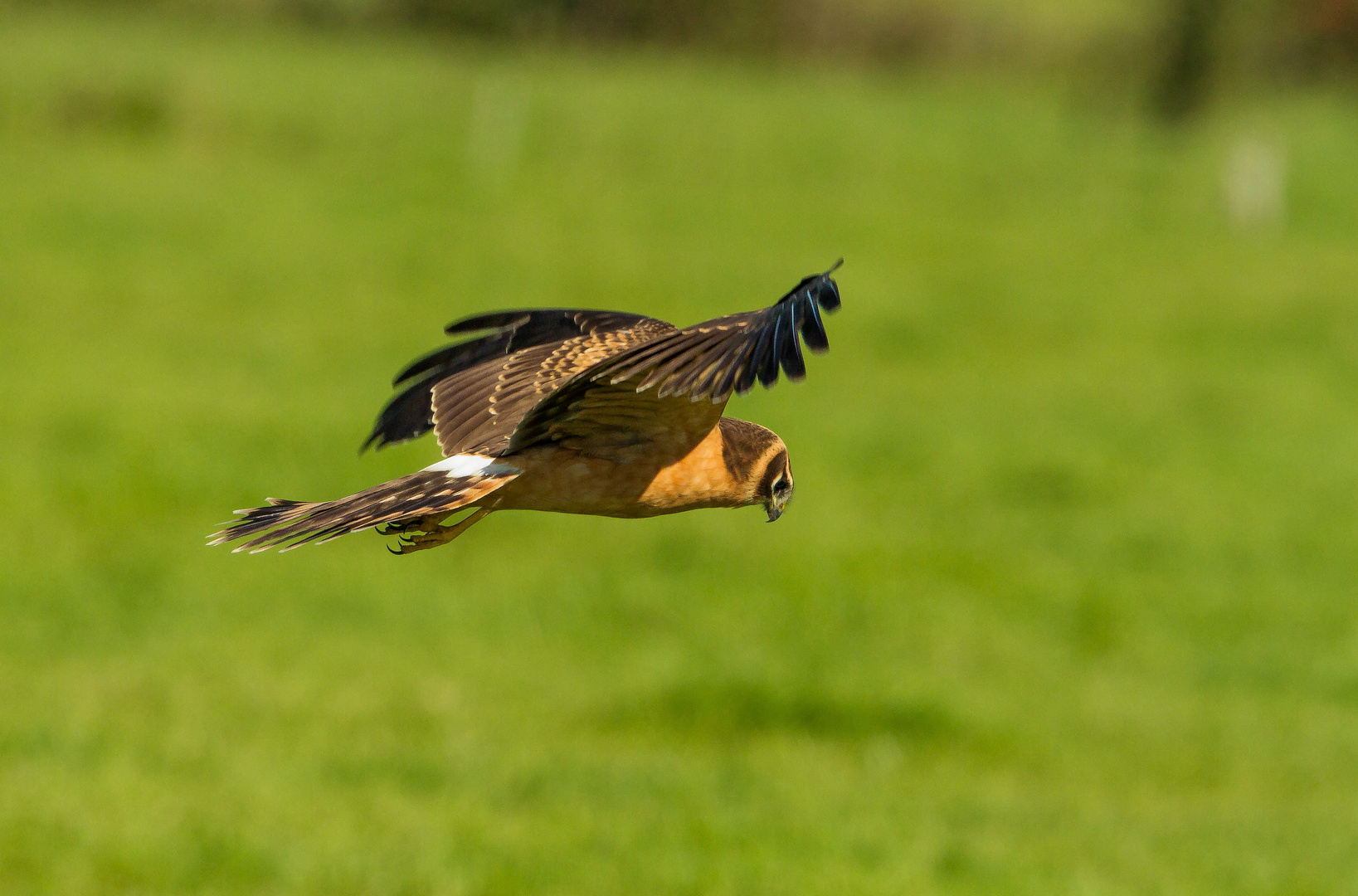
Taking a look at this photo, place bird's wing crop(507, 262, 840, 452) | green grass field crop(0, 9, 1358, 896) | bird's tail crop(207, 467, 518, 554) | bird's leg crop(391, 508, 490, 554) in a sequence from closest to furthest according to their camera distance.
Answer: bird's wing crop(507, 262, 840, 452) → bird's tail crop(207, 467, 518, 554) → bird's leg crop(391, 508, 490, 554) → green grass field crop(0, 9, 1358, 896)

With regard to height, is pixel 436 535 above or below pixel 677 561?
above

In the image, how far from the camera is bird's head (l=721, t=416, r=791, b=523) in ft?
12.3

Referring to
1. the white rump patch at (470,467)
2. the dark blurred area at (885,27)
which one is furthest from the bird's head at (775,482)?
the dark blurred area at (885,27)

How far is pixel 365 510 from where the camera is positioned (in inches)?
135

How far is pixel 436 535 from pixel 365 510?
293mm

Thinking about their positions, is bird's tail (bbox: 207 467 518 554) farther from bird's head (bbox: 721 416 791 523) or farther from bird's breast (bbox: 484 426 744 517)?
bird's head (bbox: 721 416 791 523)

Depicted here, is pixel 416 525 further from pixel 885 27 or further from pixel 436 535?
pixel 885 27

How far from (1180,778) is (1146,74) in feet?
80.3

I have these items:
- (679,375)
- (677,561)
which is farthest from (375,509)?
(677,561)

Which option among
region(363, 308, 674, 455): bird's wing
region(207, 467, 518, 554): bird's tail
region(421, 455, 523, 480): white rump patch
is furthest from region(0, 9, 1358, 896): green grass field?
region(207, 467, 518, 554): bird's tail

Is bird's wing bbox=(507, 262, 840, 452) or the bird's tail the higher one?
bird's wing bbox=(507, 262, 840, 452)

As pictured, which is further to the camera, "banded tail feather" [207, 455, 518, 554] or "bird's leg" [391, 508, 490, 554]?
"bird's leg" [391, 508, 490, 554]

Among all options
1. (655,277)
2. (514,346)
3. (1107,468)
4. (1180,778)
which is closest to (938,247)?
(655,277)

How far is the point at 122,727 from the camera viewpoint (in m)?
8.74
